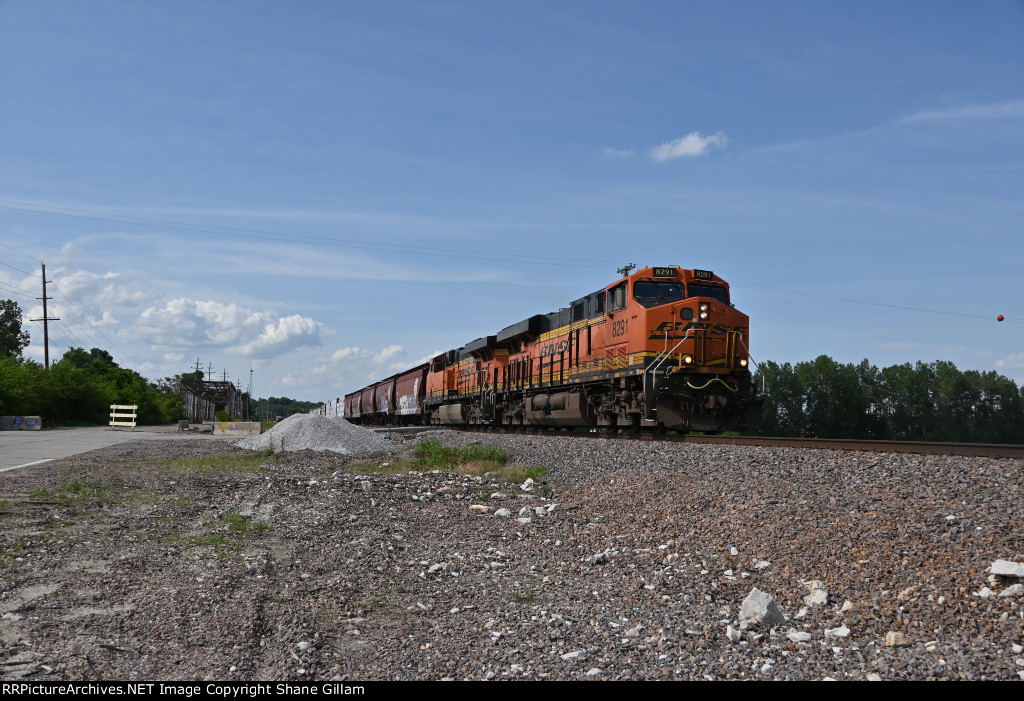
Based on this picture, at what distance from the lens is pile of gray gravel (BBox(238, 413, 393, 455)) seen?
2107cm

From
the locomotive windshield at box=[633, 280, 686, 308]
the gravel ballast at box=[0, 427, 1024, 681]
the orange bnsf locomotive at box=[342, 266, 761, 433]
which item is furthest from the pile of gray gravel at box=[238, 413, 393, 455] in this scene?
the gravel ballast at box=[0, 427, 1024, 681]

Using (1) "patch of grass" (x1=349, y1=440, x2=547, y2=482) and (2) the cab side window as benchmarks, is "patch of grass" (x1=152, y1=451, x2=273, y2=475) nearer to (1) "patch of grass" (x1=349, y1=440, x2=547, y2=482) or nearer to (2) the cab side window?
(1) "patch of grass" (x1=349, y1=440, x2=547, y2=482)

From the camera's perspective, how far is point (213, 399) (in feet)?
354

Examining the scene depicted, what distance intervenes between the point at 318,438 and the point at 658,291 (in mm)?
10145

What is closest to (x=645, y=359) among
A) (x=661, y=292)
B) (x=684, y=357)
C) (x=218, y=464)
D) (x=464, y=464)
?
(x=684, y=357)

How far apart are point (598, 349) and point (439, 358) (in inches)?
820

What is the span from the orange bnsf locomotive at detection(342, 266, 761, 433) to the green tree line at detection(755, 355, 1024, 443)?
195 ft

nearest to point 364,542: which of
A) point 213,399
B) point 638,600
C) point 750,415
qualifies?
point 638,600

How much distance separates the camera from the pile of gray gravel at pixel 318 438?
21.1 meters

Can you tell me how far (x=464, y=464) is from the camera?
15.1 meters

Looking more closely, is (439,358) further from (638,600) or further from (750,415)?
(638,600)

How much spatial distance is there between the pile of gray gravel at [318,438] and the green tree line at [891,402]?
2461 inches

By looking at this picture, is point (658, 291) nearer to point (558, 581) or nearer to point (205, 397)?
point (558, 581)

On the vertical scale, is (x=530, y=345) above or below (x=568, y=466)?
above
